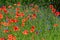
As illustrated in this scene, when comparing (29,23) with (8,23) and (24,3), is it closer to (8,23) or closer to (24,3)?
(8,23)

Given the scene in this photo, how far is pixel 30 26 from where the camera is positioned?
5.30 metres

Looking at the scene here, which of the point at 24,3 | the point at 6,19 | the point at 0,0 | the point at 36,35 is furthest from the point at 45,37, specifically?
the point at 0,0

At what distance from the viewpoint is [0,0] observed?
307 inches

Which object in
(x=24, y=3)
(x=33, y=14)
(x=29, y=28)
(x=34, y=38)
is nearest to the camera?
(x=34, y=38)

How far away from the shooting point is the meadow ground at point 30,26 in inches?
Answer: 190

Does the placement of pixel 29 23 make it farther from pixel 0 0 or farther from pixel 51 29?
pixel 0 0

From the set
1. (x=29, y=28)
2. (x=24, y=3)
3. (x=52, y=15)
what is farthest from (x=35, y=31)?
(x=24, y=3)

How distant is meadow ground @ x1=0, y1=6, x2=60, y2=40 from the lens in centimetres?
484

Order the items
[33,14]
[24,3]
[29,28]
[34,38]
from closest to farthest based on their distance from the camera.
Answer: [34,38], [29,28], [33,14], [24,3]

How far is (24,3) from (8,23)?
8.05 feet

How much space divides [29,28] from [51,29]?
53cm

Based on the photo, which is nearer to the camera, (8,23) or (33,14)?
(8,23)

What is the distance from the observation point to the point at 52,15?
623 centimetres

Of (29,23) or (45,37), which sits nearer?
(45,37)
